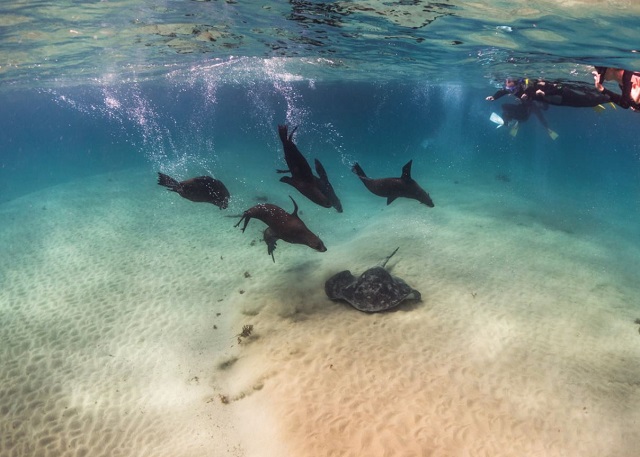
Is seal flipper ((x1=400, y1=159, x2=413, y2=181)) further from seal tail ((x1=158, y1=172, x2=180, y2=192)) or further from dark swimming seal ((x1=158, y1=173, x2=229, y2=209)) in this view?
seal tail ((x1=158, y1=172, x2=180, y2=192))

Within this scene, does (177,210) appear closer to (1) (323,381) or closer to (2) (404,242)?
(2) (404,242)

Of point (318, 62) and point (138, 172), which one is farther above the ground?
point (318, 62)

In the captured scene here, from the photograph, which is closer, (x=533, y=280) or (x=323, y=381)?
(x=323, y=381)

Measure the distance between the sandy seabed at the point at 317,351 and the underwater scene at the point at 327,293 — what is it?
61mm

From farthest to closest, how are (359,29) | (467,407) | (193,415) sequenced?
1. (359,29)
2. (193,415)
3. (467,407)

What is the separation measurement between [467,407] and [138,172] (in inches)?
1409

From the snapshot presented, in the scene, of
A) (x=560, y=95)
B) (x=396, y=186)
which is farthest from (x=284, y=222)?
(x=560, y=95)

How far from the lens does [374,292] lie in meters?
10.8

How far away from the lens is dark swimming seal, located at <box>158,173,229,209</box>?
8.12 metres

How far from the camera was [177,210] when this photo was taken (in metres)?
23.3

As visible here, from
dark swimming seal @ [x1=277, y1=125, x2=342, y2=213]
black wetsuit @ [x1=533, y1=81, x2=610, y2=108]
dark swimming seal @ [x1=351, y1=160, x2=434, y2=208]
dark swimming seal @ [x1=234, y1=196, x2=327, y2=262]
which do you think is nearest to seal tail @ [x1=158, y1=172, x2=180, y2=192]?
dark swimming seal @ [x1=234, y1=196, x2=327, y2=262]

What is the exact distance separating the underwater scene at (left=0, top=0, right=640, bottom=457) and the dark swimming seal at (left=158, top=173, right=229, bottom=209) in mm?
49

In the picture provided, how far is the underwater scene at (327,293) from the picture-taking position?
7301mm

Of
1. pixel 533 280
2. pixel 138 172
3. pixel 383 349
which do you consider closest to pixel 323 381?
pixel 383 349
